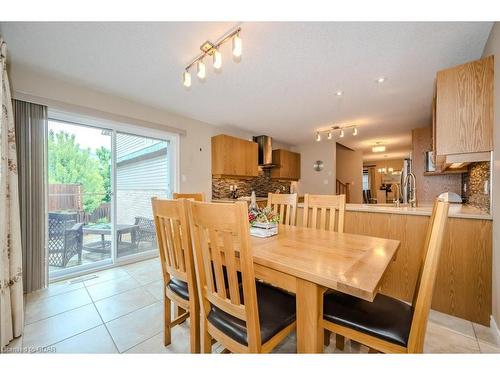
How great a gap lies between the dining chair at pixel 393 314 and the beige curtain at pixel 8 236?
6.98 feet

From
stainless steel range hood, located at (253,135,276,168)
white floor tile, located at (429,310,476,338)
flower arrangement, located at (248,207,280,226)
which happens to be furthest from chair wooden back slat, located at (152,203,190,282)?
stainless steel range hood, located at (253,135,276,168)

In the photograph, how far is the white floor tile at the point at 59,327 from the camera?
150 centimetres

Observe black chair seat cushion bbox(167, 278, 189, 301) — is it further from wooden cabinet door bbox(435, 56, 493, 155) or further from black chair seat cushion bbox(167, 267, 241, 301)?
wooden cabinet door bbox(435, 56, 493, 155)

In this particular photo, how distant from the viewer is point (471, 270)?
5.65ft

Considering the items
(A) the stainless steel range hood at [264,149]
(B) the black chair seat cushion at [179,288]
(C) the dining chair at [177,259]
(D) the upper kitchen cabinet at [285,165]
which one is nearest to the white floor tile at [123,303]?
(C) the dining chair at [177,259]

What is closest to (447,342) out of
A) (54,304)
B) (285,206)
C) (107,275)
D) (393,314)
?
(393,314)

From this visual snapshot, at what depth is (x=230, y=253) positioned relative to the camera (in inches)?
36.3

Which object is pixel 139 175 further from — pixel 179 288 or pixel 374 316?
pixel 374 316

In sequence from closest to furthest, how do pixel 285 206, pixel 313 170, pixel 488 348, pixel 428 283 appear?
1. pixel 428 283
2. pixel 488 348
3. pixel 285 206
4. pixel 313 170

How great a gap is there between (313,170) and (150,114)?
4294 mm

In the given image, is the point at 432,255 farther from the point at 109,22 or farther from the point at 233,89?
the point at 233,89

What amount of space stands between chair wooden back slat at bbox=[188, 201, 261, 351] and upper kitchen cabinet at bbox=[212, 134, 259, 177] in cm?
305

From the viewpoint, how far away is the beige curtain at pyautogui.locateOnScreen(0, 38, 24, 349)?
1457 millimetres
